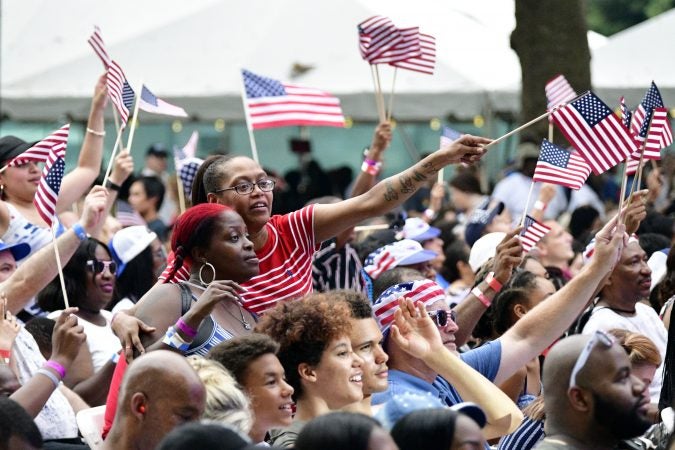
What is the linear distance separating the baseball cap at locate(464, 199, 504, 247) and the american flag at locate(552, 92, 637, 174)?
10.4ft

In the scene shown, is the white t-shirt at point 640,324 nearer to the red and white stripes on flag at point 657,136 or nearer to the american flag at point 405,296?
the red and white stripes on flag at point 657,136

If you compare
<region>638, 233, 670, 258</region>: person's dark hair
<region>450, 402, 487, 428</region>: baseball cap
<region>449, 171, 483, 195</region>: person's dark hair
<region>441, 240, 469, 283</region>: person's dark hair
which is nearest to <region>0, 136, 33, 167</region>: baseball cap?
<region>441, 240, 469, 283</region>: person's dark hair

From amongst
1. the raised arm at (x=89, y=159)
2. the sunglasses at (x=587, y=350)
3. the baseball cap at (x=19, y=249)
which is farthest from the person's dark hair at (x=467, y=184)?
the sunglasses at (x=587, y=350)

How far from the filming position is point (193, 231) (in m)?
6.34

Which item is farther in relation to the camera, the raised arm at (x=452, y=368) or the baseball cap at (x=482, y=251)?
the baseball cap at (x=482, y=251)

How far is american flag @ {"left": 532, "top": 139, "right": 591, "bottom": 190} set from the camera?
30.0 ft

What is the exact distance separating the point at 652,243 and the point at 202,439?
23.0 feet

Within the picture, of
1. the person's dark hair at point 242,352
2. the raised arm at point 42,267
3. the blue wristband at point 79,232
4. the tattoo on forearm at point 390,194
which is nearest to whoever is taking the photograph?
the person's dark hair at point 242,352

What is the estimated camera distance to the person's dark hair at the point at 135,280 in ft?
30.7

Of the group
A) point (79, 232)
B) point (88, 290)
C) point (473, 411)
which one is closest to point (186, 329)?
point (473, 411)

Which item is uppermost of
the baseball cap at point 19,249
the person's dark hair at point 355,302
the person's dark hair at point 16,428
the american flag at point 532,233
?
the person's dark hair at point 355,302

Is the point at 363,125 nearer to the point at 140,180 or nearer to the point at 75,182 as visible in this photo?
the point at 140,180

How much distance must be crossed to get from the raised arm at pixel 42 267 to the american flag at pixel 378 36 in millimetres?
4126

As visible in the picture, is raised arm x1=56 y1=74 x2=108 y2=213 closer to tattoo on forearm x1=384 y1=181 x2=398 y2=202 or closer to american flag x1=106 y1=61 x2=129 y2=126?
american flag x1=106 y1=61 x2=129 y2=126
